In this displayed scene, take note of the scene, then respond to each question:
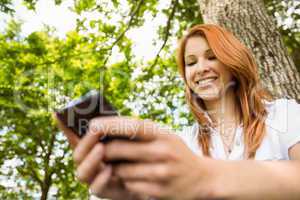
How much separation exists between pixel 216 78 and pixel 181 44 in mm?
358

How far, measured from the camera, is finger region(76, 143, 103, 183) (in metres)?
0.67

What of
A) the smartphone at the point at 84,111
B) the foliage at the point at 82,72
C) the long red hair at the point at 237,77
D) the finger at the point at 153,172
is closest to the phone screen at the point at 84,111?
the smartphone at the point at 84,111

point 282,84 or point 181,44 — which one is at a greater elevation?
point 181,44

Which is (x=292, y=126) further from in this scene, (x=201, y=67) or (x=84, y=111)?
(x=84, y=111)

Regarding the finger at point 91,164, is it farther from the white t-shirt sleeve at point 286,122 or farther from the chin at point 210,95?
the chin at point 210,95

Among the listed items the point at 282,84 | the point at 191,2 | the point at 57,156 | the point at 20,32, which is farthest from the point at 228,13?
the point at 57,156

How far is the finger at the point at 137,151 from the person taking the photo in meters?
0.60

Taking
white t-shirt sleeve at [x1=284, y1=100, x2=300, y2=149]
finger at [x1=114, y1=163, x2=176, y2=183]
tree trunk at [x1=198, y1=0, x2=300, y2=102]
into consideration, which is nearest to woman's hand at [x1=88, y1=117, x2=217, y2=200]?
finger at [x1=114, y1=163, x2=176, y2=183]

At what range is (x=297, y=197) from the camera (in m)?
0.77

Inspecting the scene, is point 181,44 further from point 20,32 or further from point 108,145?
point 20,32

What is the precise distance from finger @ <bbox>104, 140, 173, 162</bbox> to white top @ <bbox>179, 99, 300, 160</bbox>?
4.37 feet

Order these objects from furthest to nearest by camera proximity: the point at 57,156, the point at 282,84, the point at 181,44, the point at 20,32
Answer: the point at 57,156
the point at 20,32
the point at 282,84
the point at 181,44

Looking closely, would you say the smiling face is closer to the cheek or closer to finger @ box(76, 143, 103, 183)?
the cheek

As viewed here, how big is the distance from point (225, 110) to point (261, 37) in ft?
3.27
